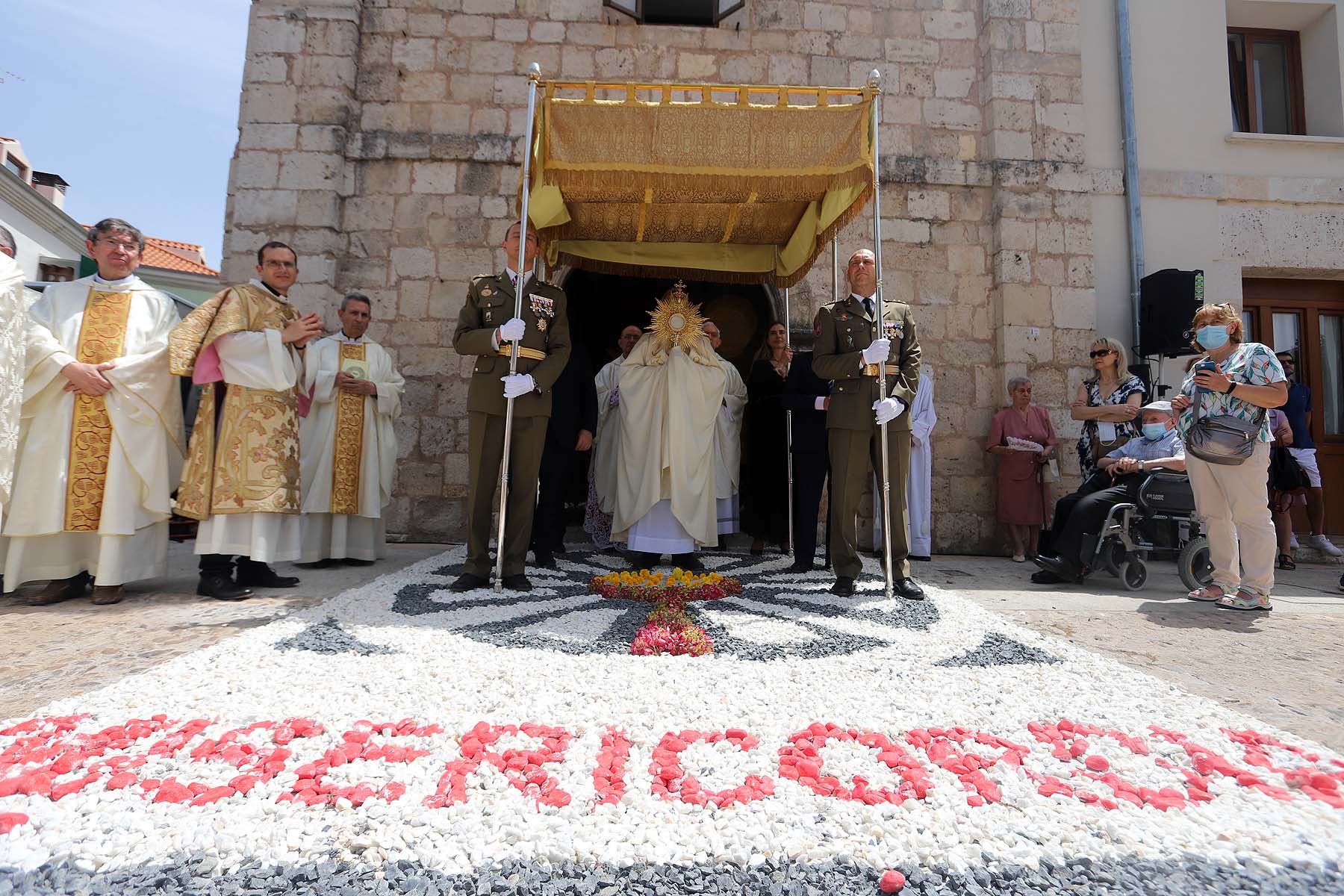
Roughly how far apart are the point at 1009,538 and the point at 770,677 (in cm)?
484

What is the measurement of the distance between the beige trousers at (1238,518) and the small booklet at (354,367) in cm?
565

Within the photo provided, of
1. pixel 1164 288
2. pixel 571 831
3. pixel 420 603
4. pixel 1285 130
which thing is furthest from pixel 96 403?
pixel 1285 130

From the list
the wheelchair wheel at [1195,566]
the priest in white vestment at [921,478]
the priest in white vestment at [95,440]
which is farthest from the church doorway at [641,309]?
the priest in white vestment at [95,440]

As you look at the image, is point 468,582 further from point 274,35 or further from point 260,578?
point 274,35

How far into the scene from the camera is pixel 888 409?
401 centimetres

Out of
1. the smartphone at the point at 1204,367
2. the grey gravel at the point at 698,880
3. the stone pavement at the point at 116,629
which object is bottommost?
the grey gravel at the point at 698,880

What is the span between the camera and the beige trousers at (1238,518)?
3918 mm

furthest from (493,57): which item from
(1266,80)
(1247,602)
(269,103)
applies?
(1266,80)

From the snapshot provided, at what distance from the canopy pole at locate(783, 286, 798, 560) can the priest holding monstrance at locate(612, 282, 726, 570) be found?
72 centimetres

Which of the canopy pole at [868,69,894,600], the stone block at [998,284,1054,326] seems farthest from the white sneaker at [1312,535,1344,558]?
the canopy pole at [868,69,894,600]

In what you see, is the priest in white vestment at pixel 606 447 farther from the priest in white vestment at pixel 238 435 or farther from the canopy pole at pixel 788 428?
the priest in white vestment at pixel 238 435

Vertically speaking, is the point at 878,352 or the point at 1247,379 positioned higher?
the point at 878,352

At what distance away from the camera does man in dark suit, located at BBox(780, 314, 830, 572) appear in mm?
5078

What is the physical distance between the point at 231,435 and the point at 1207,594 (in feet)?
19.2
